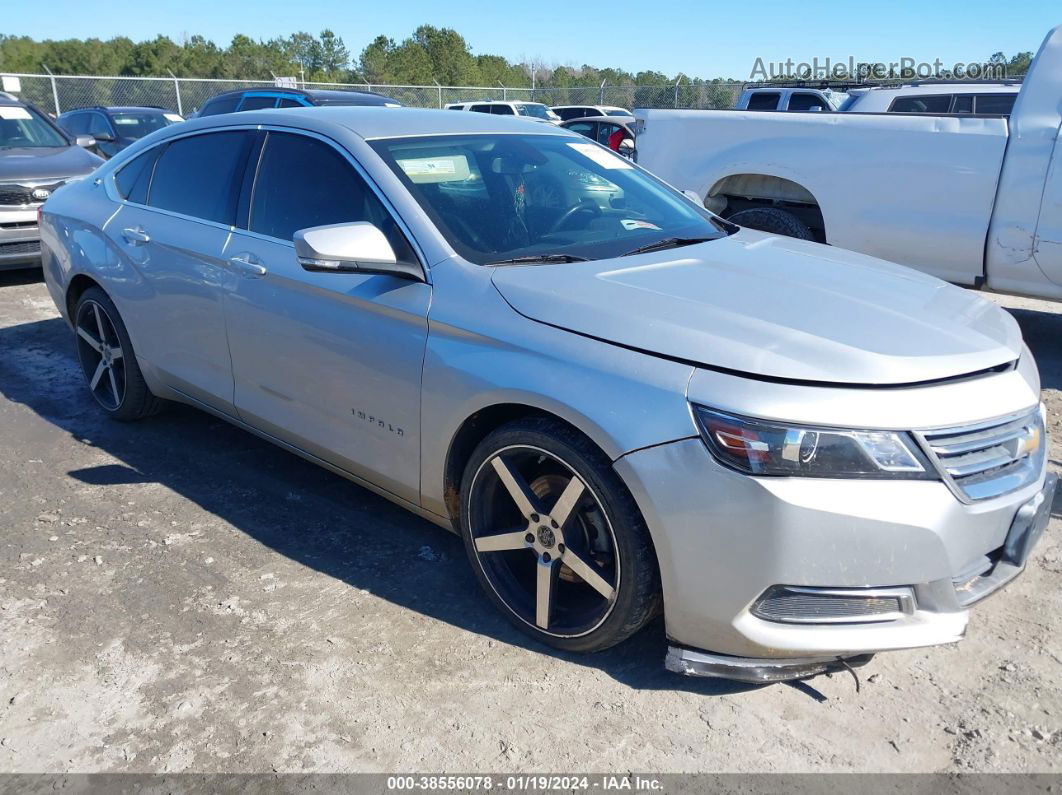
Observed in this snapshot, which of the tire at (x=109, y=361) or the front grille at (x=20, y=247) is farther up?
the tire at (x=109, y=361)

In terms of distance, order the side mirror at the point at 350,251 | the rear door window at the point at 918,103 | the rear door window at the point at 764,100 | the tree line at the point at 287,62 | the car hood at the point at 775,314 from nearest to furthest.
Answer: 1. the car hood at the point at 775,314
2. the side mirror at the point at 350,251
3. the rear door window at the point at 918,103
4. the rear door window at the point at 764,100
5. the tree line at the point at 287,62

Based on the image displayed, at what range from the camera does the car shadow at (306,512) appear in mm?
3053

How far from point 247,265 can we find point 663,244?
5.72 ft

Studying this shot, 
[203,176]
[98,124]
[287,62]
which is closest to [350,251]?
[203,176]

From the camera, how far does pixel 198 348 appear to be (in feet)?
13.5

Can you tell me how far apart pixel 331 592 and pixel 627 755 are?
1.36m

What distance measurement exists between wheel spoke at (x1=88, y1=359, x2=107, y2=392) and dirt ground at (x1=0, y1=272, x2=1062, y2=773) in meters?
1.09

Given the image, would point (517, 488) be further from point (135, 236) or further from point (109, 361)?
point (109, 361)

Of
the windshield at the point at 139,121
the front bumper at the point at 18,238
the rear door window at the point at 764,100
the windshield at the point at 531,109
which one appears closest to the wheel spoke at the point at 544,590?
the front bumper at the point at 18,238

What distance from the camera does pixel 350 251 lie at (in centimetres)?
303

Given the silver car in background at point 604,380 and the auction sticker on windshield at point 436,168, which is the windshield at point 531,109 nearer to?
the silver car in background at point 604,380

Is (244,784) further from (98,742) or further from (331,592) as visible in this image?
Result: (331,592)

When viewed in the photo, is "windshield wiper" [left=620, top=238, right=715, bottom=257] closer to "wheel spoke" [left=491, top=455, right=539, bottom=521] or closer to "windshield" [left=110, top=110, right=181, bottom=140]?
"wheel spoke" [left=491, top=455, right=539, bottom=521]

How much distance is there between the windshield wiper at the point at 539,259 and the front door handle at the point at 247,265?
114cm
